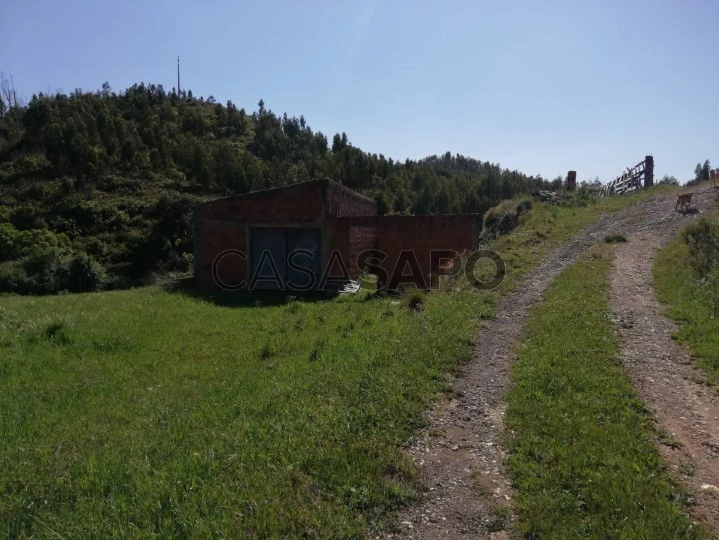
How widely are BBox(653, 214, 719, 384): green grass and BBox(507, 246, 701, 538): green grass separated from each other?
0.94 metres

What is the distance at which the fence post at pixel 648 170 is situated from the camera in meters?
26.1

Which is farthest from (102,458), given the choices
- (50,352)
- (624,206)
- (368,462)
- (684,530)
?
(624,206)

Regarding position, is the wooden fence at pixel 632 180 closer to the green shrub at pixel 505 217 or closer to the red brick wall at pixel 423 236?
the green shrub at pixel 505 217

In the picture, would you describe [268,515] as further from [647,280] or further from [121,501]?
[647,280]

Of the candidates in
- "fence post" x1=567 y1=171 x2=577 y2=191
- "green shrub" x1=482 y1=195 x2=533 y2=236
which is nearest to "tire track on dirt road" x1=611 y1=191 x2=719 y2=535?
"green shrub" x1=482 y1=195 x2=533 y2=236

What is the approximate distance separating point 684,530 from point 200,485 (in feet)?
10.3

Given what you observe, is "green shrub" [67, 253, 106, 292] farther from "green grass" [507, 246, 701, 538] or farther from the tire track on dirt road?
the tire track on dirt road

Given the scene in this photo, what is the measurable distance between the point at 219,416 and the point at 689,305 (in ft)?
24.1

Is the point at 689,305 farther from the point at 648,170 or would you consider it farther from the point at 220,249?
the point at 648,170

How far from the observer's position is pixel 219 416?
514 centimetres

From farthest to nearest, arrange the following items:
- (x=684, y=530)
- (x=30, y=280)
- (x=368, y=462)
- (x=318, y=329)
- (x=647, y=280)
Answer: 1. (x=30, y=280)
2. (x=647, y=280)
3. (x=318, y=329)
4. (x=368, y=462)
5. (x=684, y=530)

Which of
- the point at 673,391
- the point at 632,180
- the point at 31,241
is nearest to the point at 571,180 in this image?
the point at 632,180

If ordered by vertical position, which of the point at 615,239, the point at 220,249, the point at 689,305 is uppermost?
the point at 615,239

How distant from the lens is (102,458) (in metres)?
4.22
